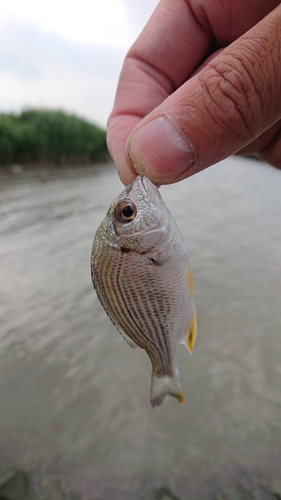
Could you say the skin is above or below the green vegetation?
below

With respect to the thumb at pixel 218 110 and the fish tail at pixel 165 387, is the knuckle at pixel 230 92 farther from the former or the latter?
the fish tail at pixel 165 387

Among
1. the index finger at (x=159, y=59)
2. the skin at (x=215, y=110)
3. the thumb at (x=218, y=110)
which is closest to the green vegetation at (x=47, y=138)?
the index finger at (x=159, y=59)

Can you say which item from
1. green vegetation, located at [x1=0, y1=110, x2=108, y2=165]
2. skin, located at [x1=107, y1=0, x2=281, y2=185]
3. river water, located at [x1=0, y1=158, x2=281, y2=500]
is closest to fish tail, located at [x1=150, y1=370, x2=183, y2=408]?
skin, located at [x1=107, y1=0, x2=281, y2=185]

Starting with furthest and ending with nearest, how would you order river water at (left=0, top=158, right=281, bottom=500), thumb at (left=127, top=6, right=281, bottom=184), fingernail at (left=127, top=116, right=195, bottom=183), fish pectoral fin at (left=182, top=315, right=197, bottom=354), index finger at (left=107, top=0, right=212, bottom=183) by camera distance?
river water at (left=0, top=158, right=281, bottom=500) < index finger at (left=107, top=0, right=212, bottom=183) < fish pectoral fin at (left=182, top=315, right=197, bottom=354) < fingernail at (left=127, top=116, right=195, bottom=183) < thumb at (left=127, top=6, right=281, bottom=184)

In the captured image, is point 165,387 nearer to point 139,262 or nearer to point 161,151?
point 139,262

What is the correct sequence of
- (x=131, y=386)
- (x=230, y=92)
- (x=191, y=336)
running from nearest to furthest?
(x=230, y=92), (x=191, y=336), (x=131, y=386)

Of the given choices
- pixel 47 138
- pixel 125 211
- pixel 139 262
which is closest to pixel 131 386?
pixel 139 262

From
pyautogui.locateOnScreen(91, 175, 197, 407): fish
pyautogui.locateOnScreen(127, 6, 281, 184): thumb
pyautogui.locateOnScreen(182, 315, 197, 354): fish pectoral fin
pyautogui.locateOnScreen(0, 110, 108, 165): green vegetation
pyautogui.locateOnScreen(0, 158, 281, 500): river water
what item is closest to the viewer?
pyautogui.locateOnScreen(127, 6, 281, 184): thumb

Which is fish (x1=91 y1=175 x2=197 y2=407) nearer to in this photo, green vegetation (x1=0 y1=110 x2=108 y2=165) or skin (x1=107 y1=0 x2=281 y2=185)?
skin (x1=107 y1=0 x2=281 y2=185)
